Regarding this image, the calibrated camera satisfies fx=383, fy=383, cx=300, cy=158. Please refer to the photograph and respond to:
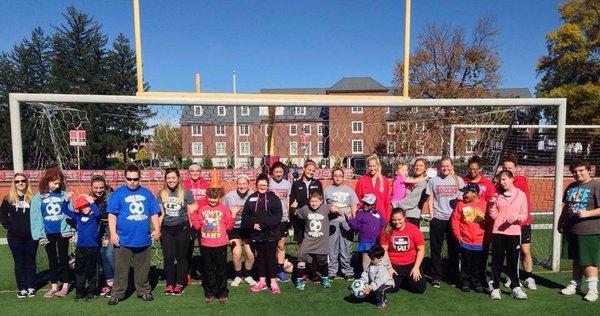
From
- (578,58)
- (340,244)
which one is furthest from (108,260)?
(578,58)

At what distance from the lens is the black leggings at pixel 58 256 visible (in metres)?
4.51

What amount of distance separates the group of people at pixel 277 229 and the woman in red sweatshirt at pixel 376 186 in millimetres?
15

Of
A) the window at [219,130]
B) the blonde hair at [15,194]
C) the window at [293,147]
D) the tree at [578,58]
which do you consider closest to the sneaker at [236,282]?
the blonde hair at [15,194]

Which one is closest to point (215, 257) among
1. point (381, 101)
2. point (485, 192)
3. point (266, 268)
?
point (266, 268)

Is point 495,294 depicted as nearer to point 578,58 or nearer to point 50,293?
point 50,293

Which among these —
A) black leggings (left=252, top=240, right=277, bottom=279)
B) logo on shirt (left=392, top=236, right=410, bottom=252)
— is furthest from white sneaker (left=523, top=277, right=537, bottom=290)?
black leggings (left=252, top=240, right=277, bottom=279)

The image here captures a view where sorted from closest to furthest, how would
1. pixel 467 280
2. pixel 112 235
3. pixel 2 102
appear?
1. pixel 112 235
2. pixel 467 280
3. pixel 2 102

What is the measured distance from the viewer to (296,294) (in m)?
4.64

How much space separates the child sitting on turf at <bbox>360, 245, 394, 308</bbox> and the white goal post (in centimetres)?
212

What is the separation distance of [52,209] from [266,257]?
2552 mm

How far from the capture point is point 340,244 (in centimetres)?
518

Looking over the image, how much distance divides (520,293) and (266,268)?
3024 mm

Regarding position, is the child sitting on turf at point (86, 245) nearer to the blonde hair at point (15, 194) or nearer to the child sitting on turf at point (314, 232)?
the blonde hair at point (15, 194)

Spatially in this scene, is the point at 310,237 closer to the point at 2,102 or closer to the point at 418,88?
the point at 418,88
